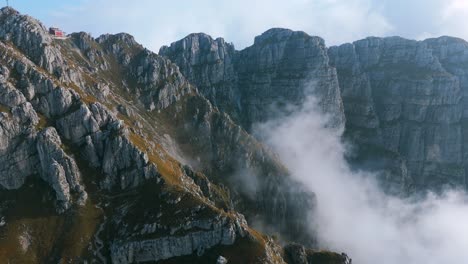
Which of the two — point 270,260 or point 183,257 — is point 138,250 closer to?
point 183,257

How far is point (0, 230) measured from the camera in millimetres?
196500

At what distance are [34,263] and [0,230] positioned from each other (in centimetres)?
2227

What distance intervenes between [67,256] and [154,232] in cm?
3783

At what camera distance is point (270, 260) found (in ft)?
614

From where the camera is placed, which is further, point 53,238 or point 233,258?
point 53,238

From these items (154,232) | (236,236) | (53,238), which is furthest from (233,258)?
(53,238)

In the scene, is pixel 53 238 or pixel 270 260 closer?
pixel 270 260

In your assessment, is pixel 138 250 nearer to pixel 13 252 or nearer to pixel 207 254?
pixel 207 254

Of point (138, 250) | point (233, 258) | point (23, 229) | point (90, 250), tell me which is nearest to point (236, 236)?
point (233, 258)

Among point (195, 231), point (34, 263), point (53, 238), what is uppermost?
point (195, 231)

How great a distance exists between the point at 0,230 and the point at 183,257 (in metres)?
81.0

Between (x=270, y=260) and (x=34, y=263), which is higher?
(x=270, y=260)

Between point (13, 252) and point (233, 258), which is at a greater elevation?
point (233, 258)

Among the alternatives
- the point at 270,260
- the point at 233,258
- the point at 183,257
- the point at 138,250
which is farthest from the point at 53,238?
the point at 270,260
